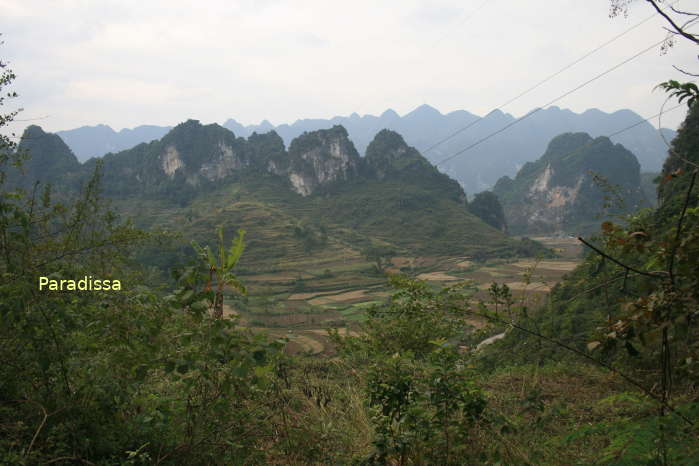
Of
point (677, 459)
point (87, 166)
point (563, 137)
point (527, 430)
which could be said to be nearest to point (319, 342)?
point (527, 430)

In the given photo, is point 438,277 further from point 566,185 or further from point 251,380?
point 566,185

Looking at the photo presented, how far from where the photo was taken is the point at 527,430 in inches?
128

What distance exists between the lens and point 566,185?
102500 mm

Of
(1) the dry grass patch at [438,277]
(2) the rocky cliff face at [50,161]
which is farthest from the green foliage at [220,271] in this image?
(2) the rocky cliff face at [50,161]

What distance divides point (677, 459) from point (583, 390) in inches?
170

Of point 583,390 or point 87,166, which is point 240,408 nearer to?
point 583,390

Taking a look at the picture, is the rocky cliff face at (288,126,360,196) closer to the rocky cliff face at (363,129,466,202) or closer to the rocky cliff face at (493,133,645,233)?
the rocky cliff face at (363,129,466,202)

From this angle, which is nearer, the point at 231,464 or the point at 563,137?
the point at 231,464

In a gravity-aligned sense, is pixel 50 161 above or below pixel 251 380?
above

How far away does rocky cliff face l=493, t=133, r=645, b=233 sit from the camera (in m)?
95.0

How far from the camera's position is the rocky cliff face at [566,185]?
312ft

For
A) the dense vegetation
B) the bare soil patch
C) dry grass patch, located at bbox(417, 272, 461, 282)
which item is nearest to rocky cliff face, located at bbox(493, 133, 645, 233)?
dry grass patch, located at bbox(417, 272, 461, 282)

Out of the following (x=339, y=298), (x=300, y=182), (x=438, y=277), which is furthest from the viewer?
(x=300, y=182)

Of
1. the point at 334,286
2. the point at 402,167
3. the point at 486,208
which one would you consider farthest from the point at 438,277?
the point at 402,167
